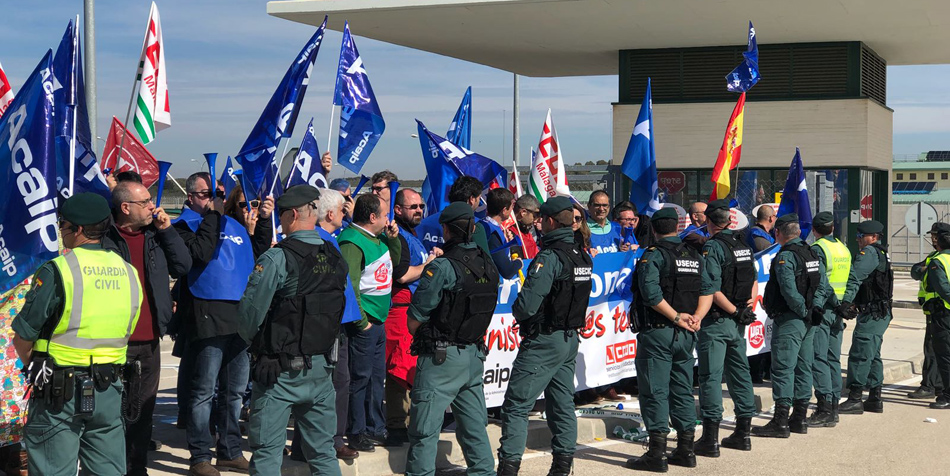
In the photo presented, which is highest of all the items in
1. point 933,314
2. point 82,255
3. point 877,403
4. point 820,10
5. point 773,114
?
point 820,10

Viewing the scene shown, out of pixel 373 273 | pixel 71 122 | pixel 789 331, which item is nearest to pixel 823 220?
pixel 789 331

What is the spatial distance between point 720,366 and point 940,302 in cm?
410

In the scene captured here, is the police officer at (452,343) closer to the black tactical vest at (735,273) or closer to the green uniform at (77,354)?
the green uniform at (77,354)

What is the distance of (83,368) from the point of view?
5082mm

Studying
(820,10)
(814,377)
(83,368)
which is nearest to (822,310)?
(814,377)

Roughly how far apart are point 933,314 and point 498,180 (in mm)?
5051

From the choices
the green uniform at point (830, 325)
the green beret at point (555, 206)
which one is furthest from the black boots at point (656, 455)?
the green uniform at point (830, 325)

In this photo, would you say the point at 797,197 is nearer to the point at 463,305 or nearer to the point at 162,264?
the point at 463,305

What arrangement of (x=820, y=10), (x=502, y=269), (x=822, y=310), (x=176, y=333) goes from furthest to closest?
1. (x=820, y=10)
2. (x=822, y=310)
3. (x=502, y=269)
4. (x=176, y=333)

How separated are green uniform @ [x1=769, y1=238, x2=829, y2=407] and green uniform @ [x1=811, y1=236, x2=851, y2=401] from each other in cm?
34

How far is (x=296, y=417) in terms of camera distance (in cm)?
594

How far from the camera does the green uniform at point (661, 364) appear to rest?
Answer: 26.0 ft

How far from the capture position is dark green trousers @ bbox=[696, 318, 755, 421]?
8.45m

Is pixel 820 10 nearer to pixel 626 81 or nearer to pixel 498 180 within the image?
pixel 626 81
